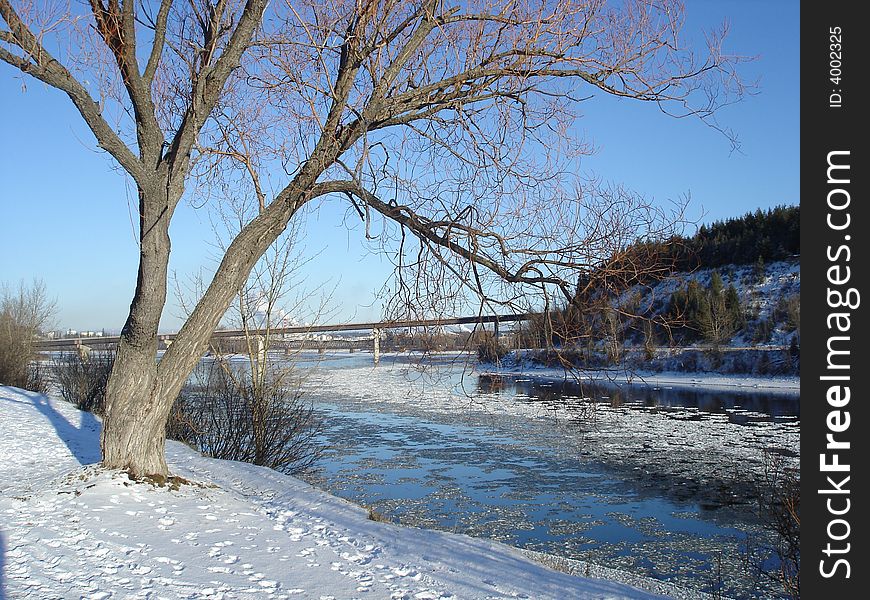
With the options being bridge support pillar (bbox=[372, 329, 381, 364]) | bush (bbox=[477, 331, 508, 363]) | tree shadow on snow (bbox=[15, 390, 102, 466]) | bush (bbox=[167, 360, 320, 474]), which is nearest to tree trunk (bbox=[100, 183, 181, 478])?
tree shadow on snow (bbox=[15, 390, 102, 466])

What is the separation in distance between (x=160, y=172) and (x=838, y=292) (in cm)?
661

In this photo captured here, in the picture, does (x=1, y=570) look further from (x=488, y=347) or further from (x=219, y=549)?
(x=488, y=347)

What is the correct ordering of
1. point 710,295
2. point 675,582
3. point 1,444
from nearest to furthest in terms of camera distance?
point 675,582 → point 1,444 → point 710,295

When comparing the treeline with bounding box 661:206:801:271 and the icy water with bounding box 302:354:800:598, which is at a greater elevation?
the treeline with bounding box 661:206:801:271

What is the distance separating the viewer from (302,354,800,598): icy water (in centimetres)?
888

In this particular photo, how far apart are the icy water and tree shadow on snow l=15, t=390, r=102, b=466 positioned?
13.1 feet

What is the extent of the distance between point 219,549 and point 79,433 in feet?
23.5

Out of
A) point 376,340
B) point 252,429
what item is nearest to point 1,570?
point 252,429

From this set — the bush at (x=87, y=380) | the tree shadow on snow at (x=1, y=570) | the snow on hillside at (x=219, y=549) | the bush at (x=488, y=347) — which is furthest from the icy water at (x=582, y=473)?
the bush at (x=87, y=380)

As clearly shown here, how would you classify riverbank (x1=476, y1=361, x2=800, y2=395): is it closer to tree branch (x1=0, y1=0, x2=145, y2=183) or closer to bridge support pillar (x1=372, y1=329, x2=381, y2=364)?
bridge support pillar (x1=372, y1=329, x2=381, y2=364)

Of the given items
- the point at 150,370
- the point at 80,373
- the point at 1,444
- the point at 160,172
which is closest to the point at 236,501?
the point at 150,370

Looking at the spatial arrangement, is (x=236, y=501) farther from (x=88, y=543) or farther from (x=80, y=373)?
(x=80, y=373)

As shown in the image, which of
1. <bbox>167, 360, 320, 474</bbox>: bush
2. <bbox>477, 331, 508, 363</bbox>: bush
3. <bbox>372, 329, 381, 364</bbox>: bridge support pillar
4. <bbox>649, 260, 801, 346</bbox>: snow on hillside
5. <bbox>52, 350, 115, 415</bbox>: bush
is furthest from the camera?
<bbox>649, 260, 801, 346</bbox>: snow on hillside

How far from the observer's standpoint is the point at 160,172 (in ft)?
25.1
